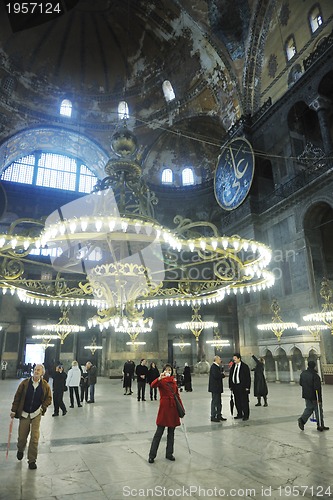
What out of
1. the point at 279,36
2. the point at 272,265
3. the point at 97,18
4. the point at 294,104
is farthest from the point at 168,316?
the point at 97,18

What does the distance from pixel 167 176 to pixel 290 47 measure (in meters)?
9.73

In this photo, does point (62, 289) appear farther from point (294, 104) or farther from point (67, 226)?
point (294, 104)

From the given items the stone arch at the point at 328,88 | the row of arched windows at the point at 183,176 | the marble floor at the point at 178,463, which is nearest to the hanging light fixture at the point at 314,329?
the marble floor at the point at 178,463

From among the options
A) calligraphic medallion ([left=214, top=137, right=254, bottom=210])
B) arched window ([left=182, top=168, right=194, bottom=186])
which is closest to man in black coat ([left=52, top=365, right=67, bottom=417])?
calligraphic medallion ([left=214, top=137, right=254, bottom=210])

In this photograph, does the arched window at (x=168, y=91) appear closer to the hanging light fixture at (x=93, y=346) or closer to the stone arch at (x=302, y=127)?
the stone arch at (x=302, y=127)

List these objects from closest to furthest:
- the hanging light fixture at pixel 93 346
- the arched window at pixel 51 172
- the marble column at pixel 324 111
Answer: the marble column at pixel 324 111, the hanging light fixture at pixel 93 346, the arched window at pixel 51 172

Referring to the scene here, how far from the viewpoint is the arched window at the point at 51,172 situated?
1991 cm

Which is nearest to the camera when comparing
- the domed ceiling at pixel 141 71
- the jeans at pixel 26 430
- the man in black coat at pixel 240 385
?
the jeans at pixel 26 430

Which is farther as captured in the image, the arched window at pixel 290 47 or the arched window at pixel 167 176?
the arched window at pixel 167 176

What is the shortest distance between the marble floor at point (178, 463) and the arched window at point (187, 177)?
17737 millimetres

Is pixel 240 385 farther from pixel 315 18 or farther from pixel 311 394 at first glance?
pixel 315 18

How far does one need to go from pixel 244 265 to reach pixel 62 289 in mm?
4656

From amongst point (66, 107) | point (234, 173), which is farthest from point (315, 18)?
point (66, 107)

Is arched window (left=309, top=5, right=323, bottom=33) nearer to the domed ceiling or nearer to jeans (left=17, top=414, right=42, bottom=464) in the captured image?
the domed ceiling
